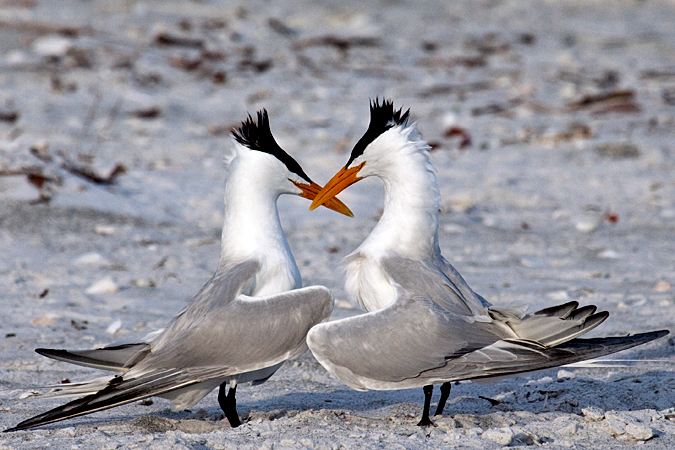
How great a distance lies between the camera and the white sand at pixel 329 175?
351 cm

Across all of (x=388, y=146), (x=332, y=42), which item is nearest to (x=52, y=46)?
(x=332, y=42)

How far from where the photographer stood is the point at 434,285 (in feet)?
10.9

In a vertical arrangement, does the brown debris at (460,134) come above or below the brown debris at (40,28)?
below

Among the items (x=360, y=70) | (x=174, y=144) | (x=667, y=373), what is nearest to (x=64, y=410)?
(x=667, y=373)

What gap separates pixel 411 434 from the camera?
3.14 m

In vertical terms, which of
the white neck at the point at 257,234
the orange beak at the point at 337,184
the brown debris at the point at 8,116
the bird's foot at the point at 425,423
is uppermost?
the brown debris at the point at 8,116

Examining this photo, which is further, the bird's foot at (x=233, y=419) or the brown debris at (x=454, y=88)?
the brown debris at (x=454, y=88)

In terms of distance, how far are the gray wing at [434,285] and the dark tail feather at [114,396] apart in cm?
83

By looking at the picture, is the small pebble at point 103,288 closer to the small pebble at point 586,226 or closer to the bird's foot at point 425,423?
the bird's foot at point 425,423

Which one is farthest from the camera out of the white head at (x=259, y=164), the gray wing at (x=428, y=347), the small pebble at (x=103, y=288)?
the small pebble at (x=103, y=288)

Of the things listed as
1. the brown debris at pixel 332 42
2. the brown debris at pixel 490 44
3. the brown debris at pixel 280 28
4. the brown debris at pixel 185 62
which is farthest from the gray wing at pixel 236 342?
the brown debris at pixel 490 44

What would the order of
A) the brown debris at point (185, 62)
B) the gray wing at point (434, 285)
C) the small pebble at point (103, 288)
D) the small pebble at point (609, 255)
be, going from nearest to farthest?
the gray wing at point (434, 285)
the small pebble at point (103, 288)
the small pebble at point (609, 255)
the brown debris at point (185, 62)

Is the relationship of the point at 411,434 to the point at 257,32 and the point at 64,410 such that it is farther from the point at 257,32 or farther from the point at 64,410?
the point at 257,32

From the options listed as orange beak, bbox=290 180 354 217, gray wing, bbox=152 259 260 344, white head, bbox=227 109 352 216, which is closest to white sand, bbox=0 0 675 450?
gray wing, bbox=152 259 260 344
